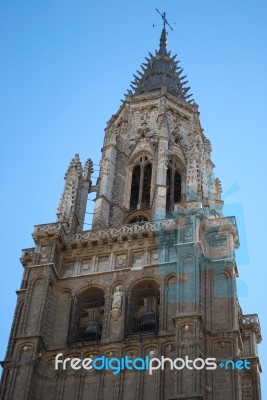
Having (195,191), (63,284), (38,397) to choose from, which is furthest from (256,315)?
(38,397)

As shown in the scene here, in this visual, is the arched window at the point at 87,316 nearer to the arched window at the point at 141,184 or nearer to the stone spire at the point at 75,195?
the stone spire at the point at 75,195

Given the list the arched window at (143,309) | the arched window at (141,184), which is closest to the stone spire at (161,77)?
the arched window at (141,184)

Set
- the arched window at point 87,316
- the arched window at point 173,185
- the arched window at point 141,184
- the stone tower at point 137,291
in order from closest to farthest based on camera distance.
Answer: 1. the stone tower at point 137,291
2. the arched window at point 87,316
3. the arched window at point 173,185
4. the arched window at point 141,184

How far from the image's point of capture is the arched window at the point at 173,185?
46638mm

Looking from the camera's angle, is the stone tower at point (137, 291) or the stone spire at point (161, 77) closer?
the stone tower at point (137, 291)

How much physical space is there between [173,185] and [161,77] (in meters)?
11.6

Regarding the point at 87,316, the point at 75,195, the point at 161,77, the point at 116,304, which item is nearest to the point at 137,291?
the point at 116,304

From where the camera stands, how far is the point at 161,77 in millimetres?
57531

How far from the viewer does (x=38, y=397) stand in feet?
118

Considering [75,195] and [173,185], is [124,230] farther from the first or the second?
[173,185]

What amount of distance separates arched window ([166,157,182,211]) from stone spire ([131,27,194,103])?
Result: 23.5 ft

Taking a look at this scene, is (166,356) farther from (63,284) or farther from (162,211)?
(162,211)

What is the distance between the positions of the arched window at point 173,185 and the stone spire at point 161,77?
282 inches

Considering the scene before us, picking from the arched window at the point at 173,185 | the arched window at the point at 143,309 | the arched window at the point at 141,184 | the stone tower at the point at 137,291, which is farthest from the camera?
the arched window at the point at 141,184
